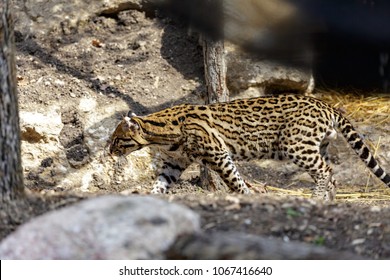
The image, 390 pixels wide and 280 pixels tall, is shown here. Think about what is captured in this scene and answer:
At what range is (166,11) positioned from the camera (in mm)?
11570

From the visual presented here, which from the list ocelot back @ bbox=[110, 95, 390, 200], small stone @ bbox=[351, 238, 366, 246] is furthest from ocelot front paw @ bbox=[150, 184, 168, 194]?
small stone @ bbox=[351, 238, 366, 246]

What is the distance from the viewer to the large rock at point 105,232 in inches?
187

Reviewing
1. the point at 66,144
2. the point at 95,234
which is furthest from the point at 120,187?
the point at 95,234

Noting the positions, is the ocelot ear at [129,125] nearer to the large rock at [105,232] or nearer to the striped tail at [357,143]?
the striped tail at [357,143]

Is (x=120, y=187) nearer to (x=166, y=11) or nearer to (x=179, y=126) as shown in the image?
(x=179, y=126)

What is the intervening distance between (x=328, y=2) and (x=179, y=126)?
3.46 metres

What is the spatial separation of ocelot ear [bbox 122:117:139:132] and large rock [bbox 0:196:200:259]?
3911mm

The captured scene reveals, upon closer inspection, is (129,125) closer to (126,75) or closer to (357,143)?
(126,75)

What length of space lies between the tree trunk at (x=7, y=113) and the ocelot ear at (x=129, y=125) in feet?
10.0

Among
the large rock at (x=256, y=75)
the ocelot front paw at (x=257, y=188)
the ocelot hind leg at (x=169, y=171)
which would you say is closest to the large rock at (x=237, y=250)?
the ocelot hind leg at (x=169, y=171)

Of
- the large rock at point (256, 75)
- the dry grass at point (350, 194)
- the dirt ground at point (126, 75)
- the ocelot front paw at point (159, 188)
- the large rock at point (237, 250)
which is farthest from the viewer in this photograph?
the large rock at point (256, 75)

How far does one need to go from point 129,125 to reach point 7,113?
3.22m

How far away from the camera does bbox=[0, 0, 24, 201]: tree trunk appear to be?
18.9ft

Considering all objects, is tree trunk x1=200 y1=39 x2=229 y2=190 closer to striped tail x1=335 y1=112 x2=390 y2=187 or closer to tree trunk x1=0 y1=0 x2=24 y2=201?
striped tail x1=335 y1=112 x2=390 y2=187
